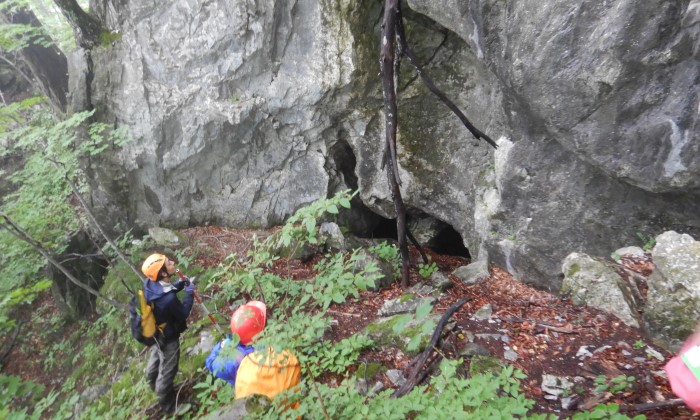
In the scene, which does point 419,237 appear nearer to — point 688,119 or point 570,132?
point 570,132

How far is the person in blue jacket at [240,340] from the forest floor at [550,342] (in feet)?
2.20

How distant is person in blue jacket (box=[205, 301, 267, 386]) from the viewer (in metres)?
3.21

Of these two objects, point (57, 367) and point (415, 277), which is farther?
point (57, 367)

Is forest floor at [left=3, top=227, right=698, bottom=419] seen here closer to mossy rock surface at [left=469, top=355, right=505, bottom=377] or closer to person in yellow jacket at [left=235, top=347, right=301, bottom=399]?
mossy rock surface at [left=469, top=355, right=505, bottom=377]

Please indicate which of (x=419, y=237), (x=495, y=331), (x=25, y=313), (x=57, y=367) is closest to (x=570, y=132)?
(x=495, y=331)

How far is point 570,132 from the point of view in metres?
4.86

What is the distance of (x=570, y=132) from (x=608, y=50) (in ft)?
3.32

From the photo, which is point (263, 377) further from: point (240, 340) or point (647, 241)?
point (647, 241)

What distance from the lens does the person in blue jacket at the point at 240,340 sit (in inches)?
126

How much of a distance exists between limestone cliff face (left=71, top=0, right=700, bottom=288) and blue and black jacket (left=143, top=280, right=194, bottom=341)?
15.7 feet

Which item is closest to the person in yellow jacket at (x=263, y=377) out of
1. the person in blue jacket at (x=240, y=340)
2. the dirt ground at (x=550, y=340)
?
the person in blue jacket at (x=240, y=340)

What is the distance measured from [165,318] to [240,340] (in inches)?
60.6

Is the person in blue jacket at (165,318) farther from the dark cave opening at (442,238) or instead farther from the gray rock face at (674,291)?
the dark cave opening at (442,238)

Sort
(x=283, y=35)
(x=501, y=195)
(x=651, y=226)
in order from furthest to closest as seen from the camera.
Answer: (x=283, y=35)
(x=501, y=195)
(x=651, y=226)
